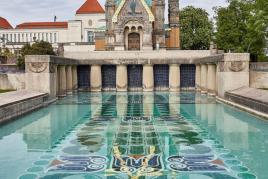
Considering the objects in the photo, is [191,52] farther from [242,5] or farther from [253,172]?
[253,172]

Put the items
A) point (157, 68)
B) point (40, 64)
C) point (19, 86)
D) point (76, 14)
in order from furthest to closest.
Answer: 1. point (76, 14)
2. point (157, 68)
3. point (19, 86)
4. point (40, 64)

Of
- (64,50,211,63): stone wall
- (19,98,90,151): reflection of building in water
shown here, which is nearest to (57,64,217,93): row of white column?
(64,50,211,63): stone wall

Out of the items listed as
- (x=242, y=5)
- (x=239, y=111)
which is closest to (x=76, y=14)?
(x=242, y=5)

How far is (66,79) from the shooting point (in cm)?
3341

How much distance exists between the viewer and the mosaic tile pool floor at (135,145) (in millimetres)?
9438

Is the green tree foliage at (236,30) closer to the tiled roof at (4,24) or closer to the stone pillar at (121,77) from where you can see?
the stone pillar at (121,77)

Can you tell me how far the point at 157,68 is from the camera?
3841 cm

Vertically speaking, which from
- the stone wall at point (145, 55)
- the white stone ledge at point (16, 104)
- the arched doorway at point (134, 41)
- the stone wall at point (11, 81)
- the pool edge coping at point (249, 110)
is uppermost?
the arched doorway at point (134, 41)

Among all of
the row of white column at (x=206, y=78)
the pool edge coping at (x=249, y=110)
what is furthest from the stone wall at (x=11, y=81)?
the pool edge coping at (x=249, y=110)

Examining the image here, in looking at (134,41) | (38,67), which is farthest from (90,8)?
(38,67)

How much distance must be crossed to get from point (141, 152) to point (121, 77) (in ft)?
86.5

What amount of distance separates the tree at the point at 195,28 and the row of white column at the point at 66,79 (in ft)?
100

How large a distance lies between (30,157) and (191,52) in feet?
96.1

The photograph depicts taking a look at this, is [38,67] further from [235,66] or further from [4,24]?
[4,24]
